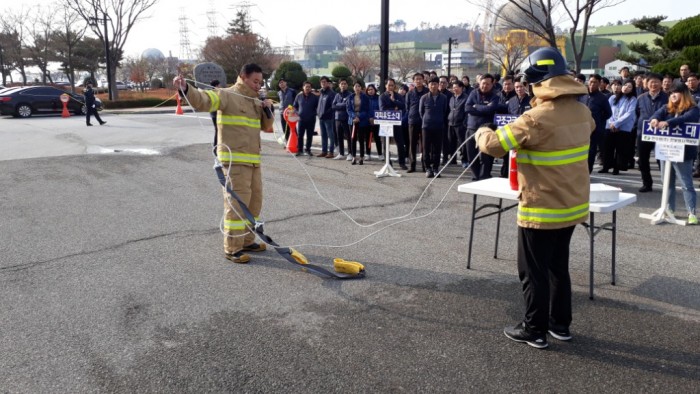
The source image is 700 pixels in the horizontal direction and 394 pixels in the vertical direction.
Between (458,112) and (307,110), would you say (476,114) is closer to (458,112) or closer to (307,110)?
(458,112)

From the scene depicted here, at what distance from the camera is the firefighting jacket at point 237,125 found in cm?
616

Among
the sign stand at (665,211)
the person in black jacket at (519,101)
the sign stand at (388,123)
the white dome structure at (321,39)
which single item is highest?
the white dome structure at (321,39)

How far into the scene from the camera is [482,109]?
1029cm

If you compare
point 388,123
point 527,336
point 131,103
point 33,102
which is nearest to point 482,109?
point 388,123

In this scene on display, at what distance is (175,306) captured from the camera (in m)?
4.99

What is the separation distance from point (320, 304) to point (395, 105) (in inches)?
319

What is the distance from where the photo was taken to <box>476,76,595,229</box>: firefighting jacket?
12.6 ft

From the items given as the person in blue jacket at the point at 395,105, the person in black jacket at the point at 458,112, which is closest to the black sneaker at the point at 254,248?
the person in black jacket at the point at 458,112

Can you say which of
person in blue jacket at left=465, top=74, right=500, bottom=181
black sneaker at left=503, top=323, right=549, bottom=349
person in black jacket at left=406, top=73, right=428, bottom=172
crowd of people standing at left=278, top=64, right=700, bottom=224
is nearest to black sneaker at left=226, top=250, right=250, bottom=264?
black sneaker at left=503, top=323, right=549, bottom=349

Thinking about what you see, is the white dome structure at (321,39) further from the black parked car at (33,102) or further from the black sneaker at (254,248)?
the black sneaker at (254,248)

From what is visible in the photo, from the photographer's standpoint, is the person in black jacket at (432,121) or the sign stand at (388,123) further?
the sign stand at (388,123)

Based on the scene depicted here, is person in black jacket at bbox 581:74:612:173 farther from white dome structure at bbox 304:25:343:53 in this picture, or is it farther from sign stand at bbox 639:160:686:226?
white dome structure at bbox 304:25:343:53

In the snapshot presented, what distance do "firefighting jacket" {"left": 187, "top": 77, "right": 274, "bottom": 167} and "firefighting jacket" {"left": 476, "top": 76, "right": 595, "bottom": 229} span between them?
118 inches

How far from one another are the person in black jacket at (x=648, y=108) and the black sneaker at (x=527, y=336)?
6.35 meters
